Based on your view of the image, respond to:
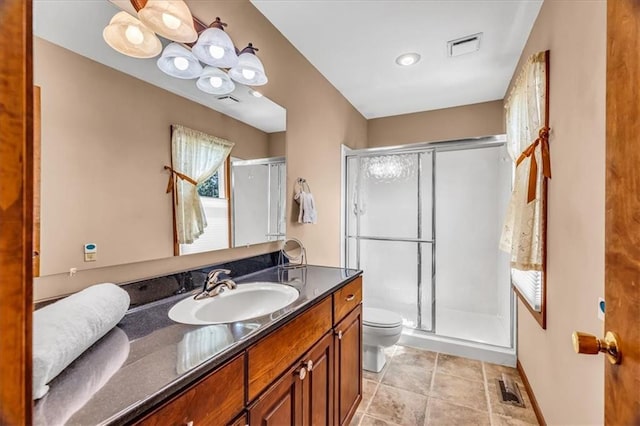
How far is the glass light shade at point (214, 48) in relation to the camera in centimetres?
130

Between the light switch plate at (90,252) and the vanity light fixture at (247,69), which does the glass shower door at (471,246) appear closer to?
the vanity light fixture at (247,69)

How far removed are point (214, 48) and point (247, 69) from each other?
0.20 meters

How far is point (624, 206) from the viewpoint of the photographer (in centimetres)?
54

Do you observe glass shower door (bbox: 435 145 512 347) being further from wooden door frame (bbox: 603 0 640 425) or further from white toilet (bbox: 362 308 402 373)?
wooden door frame (bbox: 603 0 640 425)

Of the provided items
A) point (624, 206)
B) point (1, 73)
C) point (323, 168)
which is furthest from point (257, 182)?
point (624, 206)

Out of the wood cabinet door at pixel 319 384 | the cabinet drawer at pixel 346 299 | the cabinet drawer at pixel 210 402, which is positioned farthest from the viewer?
the cabinet drawer at pixel 346 299

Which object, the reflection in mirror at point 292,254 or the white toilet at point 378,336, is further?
the white toilet at point 378,336

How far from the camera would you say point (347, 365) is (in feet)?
5.11

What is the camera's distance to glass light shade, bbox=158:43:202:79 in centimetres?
119

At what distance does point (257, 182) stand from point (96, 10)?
1.00 metres

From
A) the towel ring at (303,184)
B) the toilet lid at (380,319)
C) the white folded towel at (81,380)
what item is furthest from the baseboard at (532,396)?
the white folded towel at (81,380)

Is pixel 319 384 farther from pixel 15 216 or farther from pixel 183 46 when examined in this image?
pixel 183 46

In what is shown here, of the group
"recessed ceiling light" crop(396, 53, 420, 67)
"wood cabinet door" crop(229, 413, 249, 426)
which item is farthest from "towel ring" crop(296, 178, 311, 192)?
"wood cabinet door" crop(229, 413, 249, 426)

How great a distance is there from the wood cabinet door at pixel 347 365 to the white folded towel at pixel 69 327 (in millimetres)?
945
